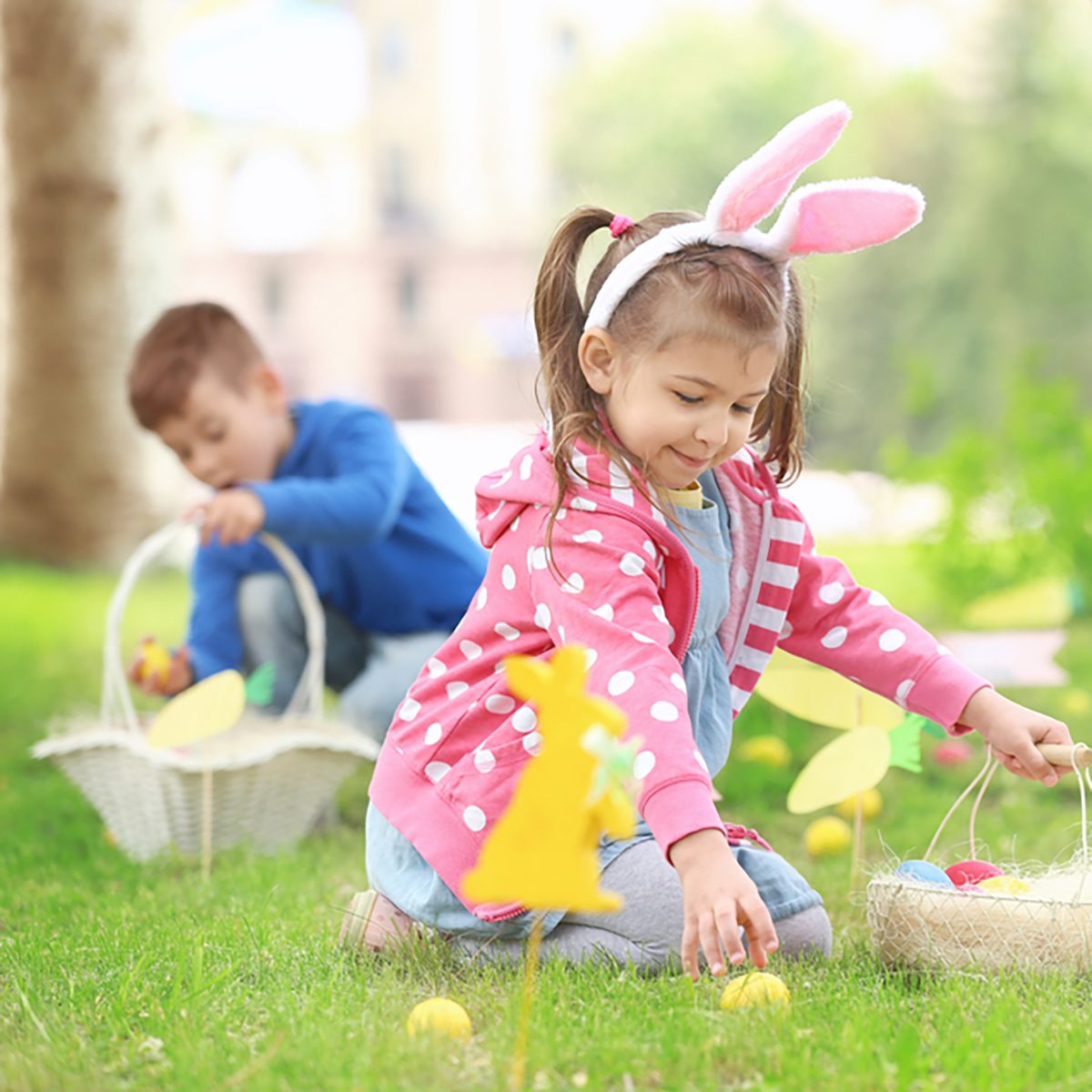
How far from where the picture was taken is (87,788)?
2.79 meters

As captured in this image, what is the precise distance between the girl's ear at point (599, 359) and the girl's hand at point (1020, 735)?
62 cm

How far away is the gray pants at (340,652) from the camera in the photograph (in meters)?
3.08

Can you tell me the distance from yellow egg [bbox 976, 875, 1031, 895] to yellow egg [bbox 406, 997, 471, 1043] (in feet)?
2.13

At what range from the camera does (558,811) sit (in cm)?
121

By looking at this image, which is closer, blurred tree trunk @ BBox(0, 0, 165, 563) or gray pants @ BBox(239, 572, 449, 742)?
gray pants @ BBox(239, 572, 449, 742)

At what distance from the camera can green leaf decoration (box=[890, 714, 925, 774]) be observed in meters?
2.09

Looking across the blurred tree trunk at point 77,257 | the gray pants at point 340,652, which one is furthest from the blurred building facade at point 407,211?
the gray pants at point 340,652

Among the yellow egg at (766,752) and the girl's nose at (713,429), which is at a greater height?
the girl's nose at (713,429)

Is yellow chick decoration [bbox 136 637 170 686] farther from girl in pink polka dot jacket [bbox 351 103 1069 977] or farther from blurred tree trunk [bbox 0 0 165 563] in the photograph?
blurred tree trunk [bbox 0 0 165 563]

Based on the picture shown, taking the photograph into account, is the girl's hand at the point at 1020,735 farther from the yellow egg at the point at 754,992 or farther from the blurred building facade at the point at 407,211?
the blurred building facade at the point at 407,211

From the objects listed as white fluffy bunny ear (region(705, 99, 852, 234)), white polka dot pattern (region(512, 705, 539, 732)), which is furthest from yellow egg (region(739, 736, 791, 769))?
white fluffy bunny ear (region(705, 99, 852, 234))

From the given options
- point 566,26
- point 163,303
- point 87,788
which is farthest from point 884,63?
point 87,788

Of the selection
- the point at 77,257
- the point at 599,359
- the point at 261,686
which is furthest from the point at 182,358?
the point at 77,257

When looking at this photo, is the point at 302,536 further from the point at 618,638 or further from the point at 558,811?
the point at 558,811
